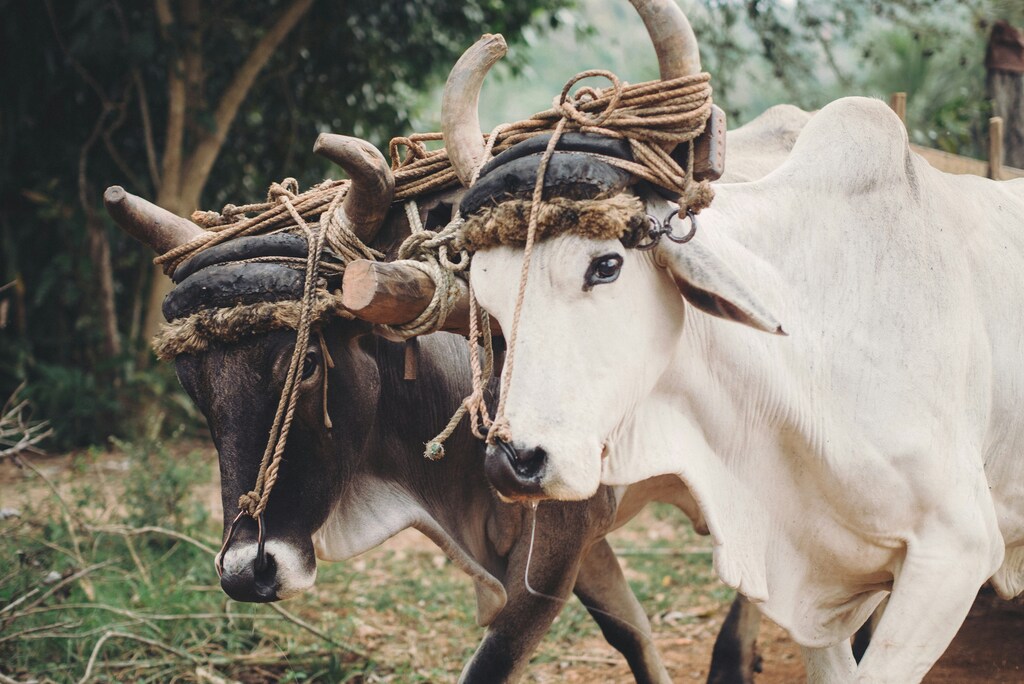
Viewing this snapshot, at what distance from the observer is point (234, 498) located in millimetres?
2895

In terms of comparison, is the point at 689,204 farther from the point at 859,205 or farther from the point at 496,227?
the point at 859,205

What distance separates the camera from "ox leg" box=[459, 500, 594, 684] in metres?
3.14

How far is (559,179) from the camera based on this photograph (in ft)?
7.47

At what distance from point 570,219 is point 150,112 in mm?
6763

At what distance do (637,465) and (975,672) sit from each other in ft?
7.70

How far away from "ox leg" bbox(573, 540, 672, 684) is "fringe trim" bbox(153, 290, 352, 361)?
1.37m

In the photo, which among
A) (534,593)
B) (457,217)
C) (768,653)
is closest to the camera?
(457,217)

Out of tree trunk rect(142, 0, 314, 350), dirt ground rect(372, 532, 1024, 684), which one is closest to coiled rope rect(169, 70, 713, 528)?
dirt ground rect(372, 532, 1024, 684)

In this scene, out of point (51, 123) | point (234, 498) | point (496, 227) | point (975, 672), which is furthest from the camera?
point (51, 123)

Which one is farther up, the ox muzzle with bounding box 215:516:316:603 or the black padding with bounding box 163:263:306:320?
the black padding with bounding box 163:263:306:320

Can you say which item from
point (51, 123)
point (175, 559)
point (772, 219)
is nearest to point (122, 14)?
point (51, 123)

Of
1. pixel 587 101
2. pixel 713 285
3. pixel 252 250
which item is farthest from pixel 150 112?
pixel 713 285

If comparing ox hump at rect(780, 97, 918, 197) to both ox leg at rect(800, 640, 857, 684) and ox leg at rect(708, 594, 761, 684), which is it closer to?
ox leg at rect(800, 640, 857, 684)

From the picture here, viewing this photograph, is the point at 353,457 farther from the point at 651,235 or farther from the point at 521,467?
the point at 651,235
